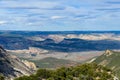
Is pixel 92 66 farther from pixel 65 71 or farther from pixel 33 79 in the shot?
pixel 33 79

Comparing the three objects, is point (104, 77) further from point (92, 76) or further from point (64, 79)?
point (64, 79)

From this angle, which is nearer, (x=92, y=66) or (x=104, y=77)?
(x=104, y=77)

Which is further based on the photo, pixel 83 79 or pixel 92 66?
pixel 92 66

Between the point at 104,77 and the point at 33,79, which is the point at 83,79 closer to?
the point at 104,77

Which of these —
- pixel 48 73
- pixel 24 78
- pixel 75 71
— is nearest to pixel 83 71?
pixel 75 71

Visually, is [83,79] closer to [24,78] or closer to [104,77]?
[104,77]

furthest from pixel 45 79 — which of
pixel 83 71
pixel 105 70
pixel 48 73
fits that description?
pixel 105 70
